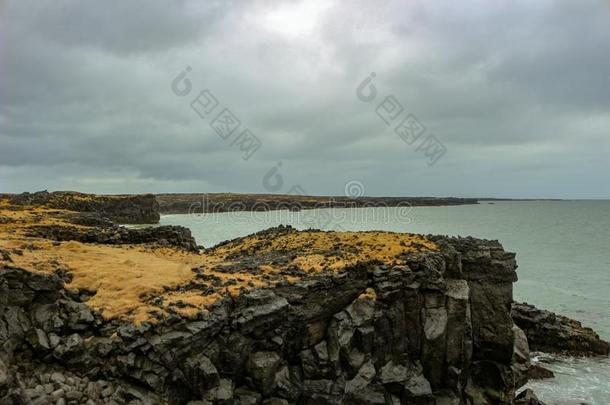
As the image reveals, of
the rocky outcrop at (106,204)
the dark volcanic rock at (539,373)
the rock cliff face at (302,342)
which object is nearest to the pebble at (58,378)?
the rock cliff face at (302,342)

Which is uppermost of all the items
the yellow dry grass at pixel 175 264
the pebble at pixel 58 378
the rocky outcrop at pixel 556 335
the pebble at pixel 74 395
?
the yellow dry grass at pixel 175 264

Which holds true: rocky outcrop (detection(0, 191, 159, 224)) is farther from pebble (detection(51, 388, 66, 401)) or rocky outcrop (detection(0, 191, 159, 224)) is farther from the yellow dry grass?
pebble (detection(51, 388, 66, 401))

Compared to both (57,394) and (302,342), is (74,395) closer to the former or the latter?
(57,394)

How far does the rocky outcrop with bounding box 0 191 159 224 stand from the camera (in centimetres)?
7412

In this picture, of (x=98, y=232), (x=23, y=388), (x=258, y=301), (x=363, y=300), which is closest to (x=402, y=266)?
(x=363, y=300)

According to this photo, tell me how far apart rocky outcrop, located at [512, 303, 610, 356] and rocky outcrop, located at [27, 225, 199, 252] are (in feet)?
117

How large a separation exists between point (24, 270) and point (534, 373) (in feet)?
128

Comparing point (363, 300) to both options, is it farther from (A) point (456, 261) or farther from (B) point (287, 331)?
(A) point (456, 261)

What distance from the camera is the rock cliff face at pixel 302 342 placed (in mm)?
18656

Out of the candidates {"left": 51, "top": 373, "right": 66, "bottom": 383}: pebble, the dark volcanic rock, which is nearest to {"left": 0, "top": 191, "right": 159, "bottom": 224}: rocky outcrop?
{"left": 51, "top": 373, "right": 66, "bottom": 383}: pebble

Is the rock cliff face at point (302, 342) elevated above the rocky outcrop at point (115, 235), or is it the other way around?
the rocky outcrop at point (115, 235)

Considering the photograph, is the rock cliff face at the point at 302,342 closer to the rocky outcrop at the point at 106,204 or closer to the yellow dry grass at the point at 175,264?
the yellow dry grass at the point at 175,264

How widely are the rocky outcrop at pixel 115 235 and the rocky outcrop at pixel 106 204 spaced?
3361 cm

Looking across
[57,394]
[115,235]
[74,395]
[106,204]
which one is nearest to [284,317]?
[74,395]
